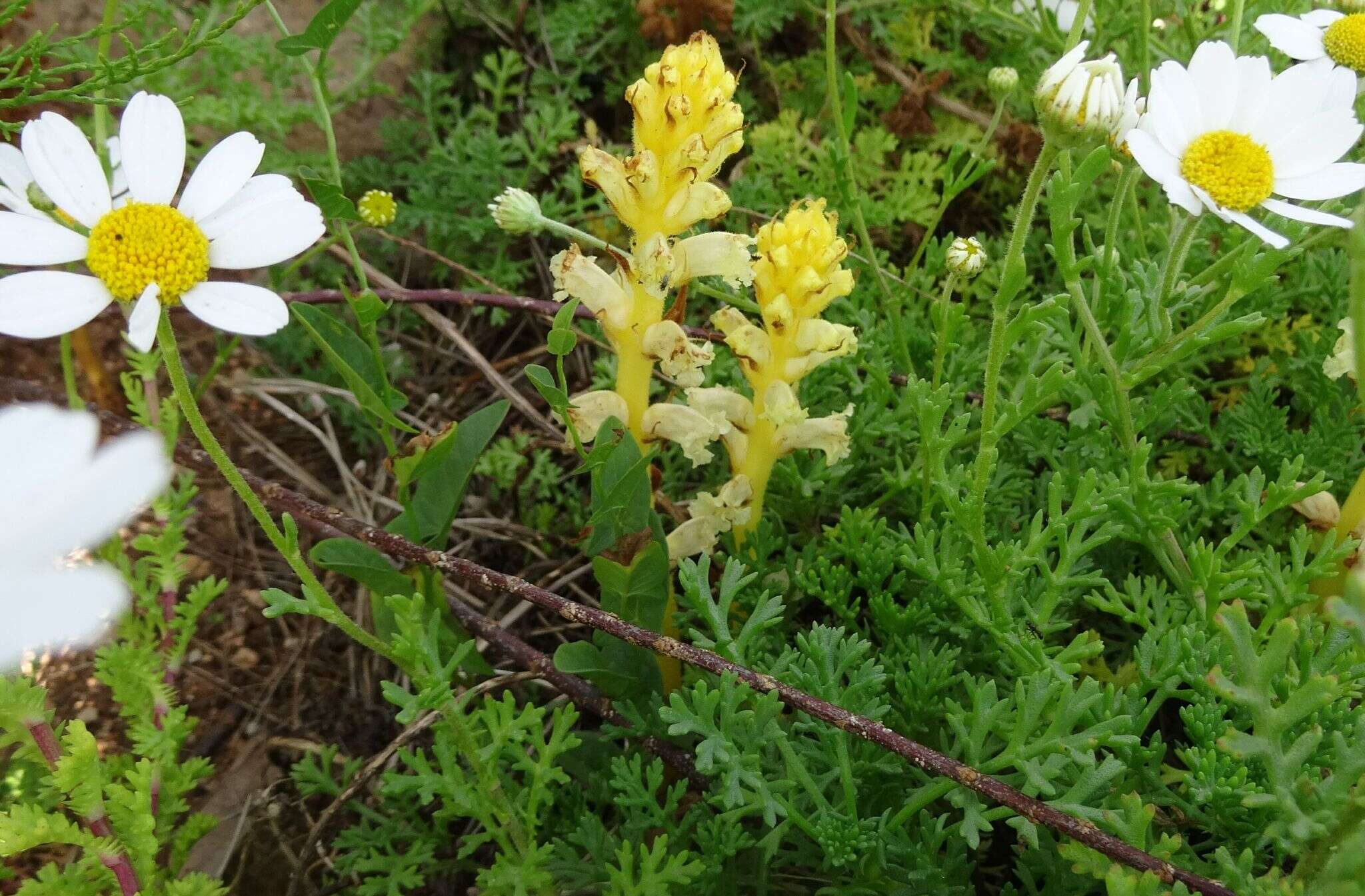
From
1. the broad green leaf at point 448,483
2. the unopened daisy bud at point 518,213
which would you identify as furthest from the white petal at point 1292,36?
the broad green leaf at point 448,483

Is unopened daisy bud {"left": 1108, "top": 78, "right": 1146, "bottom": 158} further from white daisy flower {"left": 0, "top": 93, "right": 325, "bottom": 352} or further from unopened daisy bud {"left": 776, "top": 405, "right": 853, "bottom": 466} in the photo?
white daisy flower {"left": 0, "top": 93, "right": 325, "bottom": 352}

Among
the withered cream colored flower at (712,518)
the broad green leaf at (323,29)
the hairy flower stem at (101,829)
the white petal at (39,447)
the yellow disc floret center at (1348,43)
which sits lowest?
the hairy flower stem at (101,829)

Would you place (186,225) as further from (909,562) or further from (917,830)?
(917,830)

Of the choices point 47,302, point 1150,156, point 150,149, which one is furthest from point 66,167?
point 1150,156

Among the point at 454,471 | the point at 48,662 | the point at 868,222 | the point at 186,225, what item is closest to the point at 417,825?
the point at 454,471

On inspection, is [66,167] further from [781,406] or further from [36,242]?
[781,406]

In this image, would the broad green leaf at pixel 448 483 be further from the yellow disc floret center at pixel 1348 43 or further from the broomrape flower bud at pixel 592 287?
the yellow disc floret center at pixel 1348 43

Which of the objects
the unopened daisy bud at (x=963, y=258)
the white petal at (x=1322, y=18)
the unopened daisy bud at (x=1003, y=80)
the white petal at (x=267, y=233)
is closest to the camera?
the white petal at (x=267, y=233)
